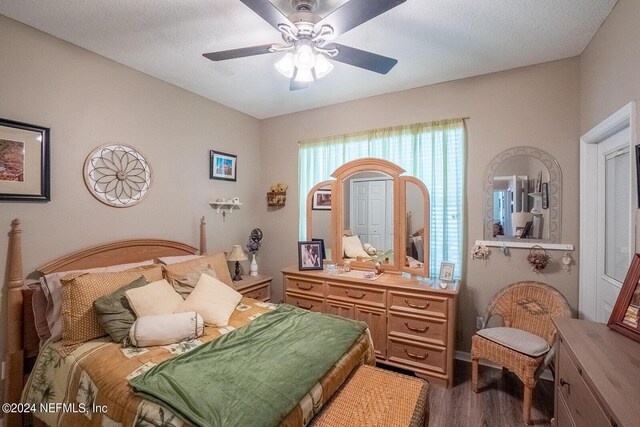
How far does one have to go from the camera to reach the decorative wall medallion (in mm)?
2297

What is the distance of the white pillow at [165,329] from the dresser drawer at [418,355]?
1.64 meters

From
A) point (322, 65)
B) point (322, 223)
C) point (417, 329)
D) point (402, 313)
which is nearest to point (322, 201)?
point (322, 223)

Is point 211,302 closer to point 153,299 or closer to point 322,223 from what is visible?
point 153,299

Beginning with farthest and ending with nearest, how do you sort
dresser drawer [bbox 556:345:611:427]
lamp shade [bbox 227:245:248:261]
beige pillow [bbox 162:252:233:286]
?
lamp shade [bbox 227:245:248:261] < beige pillow [bbox 162:252:233:286] < dresser drawer [bbox 556:345:611:427]

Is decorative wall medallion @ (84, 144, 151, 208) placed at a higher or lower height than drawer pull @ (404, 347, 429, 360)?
higher

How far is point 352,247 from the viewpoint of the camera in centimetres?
313

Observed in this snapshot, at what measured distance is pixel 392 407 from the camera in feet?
4.67

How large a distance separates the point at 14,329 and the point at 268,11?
8.13 feet

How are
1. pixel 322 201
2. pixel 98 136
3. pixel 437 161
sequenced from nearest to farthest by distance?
1. pixel 98 136
2. pixel 437 161
3. pixel 322 201

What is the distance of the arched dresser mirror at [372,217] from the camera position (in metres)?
2.79

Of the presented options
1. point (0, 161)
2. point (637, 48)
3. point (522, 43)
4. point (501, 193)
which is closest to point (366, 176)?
point (501, 193)

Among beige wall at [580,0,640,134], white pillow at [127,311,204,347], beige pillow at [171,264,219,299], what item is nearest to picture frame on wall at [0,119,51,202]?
beige pillow at [171,264,219,299]

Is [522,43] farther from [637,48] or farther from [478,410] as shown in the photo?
[478,410]

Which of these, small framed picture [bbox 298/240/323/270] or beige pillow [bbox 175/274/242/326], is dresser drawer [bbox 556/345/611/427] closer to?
beige pillow [bbox 175/274/242/326]
